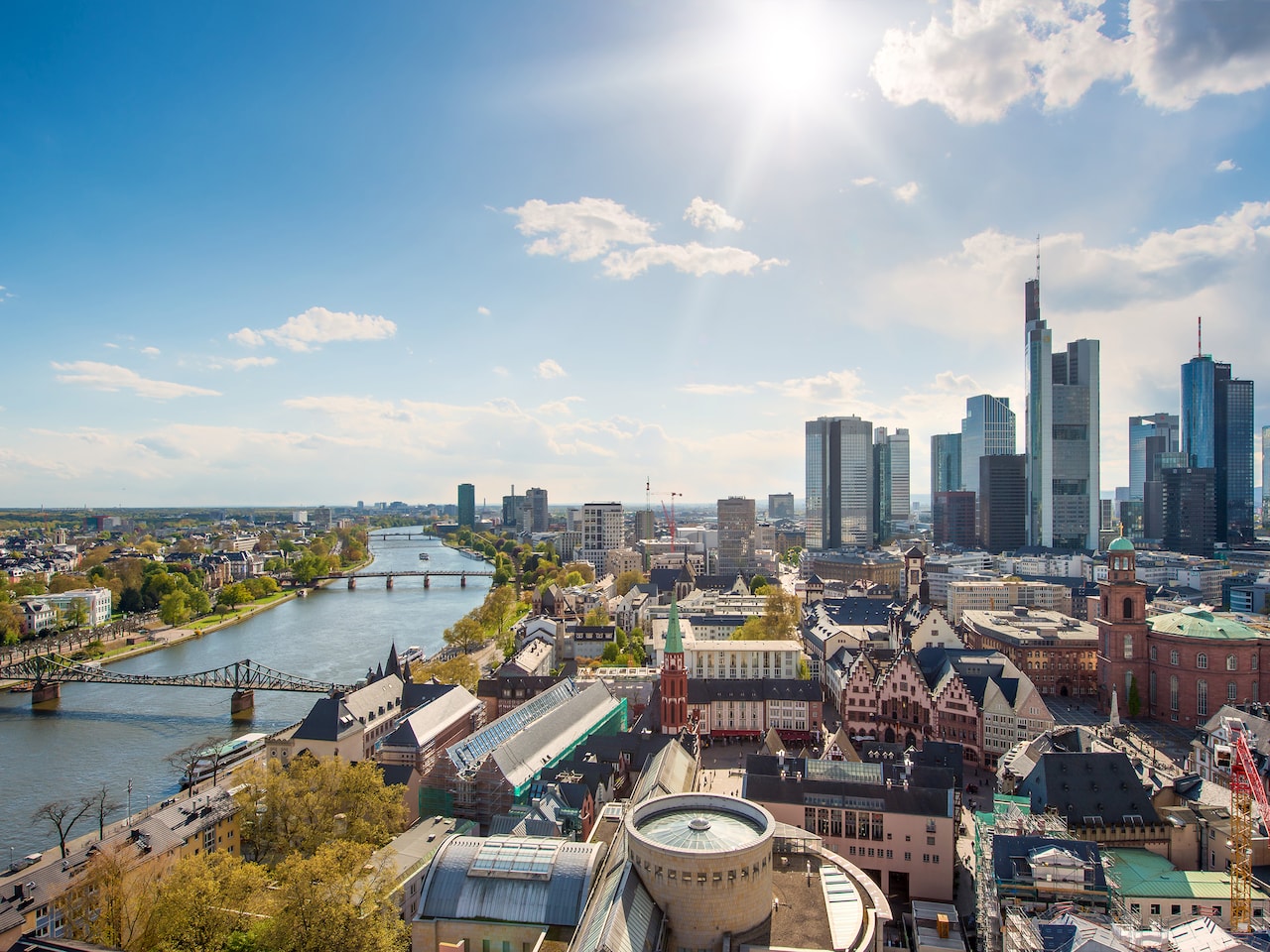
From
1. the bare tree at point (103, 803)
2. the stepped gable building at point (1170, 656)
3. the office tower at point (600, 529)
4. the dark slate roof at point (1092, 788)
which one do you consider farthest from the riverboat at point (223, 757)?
the office tower at point (600, 529)

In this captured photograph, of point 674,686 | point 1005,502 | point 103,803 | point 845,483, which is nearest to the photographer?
point 103,803

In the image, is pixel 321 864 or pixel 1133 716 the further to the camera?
pixel 1133 716

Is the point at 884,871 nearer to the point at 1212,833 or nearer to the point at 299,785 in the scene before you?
the point at 1212,833

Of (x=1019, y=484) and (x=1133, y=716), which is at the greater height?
(x=1019, y=484)

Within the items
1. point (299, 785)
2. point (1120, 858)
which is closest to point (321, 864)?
point (299, 785)

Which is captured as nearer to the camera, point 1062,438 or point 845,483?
point 1062,438

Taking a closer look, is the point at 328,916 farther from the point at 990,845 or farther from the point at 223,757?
the point at 223,757

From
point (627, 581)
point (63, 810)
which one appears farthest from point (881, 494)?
point (63, 810)
